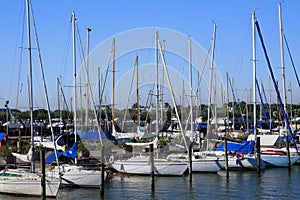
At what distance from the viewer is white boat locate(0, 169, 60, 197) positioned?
30391 mm

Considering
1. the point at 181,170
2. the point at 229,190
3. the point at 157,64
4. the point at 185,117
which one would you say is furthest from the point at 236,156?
the point at 185,117

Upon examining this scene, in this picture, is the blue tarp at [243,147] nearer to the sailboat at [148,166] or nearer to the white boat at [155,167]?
the sailboat at [148,166]

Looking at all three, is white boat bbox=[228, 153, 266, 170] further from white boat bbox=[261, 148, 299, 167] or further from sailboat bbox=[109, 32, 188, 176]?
sailboat bbox=[109, 32, 188, 176]

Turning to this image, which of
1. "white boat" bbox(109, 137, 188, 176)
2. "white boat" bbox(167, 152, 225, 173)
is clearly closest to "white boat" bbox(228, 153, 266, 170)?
"white boat" bbox(167, 152, 225, 173)

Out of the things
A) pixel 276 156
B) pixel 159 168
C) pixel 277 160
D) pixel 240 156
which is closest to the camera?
pixel 159 168

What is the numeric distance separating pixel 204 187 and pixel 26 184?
477 inches

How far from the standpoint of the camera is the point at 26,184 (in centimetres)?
3050

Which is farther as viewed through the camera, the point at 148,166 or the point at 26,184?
the point at 148,166

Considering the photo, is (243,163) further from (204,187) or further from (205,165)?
(204,187)

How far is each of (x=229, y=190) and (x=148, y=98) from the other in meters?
25.2

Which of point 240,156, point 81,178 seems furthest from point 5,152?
point 240,156

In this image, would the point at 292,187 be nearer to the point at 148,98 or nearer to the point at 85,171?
the point at 85,171

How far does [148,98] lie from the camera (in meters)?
58.3

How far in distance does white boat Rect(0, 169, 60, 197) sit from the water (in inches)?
22.9
